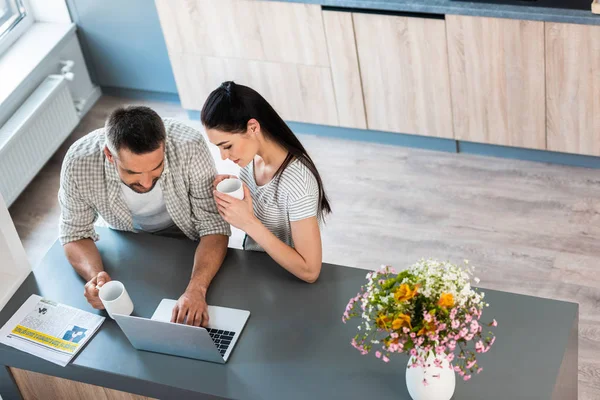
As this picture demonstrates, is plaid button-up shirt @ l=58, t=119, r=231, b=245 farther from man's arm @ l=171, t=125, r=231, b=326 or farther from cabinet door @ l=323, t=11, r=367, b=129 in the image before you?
cabinet door @ l=323, t=11, r=367, b=129

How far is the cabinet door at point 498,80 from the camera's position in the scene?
12.9 ft

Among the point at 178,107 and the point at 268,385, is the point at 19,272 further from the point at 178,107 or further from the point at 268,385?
the point at 178,107

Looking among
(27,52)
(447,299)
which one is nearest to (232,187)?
(447,299)

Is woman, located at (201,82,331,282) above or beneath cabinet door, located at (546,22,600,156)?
above

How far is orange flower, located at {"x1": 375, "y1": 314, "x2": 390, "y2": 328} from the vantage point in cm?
209

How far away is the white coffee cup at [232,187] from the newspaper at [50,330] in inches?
22.6

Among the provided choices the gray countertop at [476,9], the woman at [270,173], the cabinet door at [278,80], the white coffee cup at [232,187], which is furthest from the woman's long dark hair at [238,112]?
the cabinet door at [278,80]

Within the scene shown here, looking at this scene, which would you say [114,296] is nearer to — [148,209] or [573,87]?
[148,209]

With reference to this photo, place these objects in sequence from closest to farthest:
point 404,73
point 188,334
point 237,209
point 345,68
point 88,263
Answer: point 188,334 → point 237,209 → point 88,263 → point 404,73 → point 345,68

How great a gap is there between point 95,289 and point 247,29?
216 cm

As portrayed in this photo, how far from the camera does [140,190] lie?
2.98m

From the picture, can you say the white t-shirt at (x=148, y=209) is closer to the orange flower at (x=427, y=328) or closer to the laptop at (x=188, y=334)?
the laptop at (x=188, y=334)

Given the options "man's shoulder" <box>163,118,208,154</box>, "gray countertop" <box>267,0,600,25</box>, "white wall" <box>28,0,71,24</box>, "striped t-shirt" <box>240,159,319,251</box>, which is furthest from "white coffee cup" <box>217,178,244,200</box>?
"white wall" <box>28,0,71,24</box>

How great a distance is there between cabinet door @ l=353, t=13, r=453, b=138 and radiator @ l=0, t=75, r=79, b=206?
177 cm
